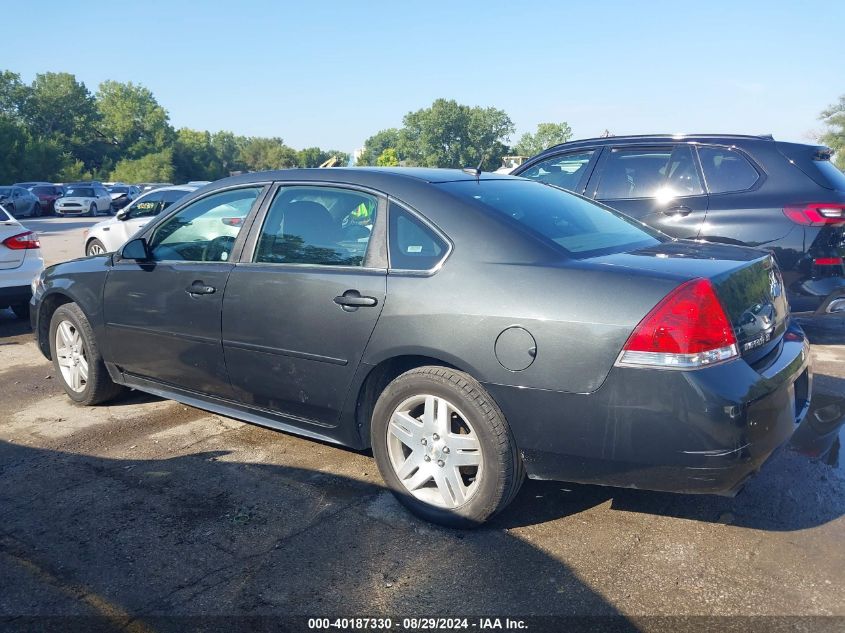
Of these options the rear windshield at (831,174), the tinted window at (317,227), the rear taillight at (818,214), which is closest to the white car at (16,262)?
the tinted window at (317,227)

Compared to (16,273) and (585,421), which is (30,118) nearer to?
(16,273)

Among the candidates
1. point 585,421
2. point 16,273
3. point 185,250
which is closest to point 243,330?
point 185,250

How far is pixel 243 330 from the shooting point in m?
4.00

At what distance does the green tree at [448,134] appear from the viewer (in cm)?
8450

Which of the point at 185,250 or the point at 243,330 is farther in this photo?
the point at 185,250

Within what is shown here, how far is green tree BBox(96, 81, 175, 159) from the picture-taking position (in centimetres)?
9169

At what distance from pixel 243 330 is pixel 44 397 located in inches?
94.9

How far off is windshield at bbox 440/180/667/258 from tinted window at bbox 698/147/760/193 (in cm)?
248

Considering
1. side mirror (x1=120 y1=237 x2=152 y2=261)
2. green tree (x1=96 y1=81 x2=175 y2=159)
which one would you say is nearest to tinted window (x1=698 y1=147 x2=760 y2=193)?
side mirror (x1=120 y1=237 x2=152 y2=261)

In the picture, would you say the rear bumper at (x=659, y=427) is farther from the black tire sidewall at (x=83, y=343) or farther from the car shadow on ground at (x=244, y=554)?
the black tire sidewall at (x=83, y=343)

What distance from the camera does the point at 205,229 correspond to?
176 inches

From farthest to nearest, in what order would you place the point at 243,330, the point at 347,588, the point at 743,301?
the point at 243,330, the point at 743,301, the point at 347,588

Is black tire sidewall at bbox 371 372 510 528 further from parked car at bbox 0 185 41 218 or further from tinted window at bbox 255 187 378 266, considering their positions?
parked car at bbox 0 185 41 218

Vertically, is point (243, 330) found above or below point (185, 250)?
below
